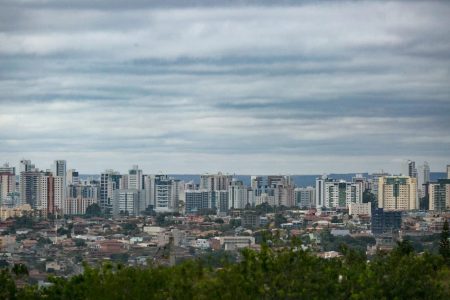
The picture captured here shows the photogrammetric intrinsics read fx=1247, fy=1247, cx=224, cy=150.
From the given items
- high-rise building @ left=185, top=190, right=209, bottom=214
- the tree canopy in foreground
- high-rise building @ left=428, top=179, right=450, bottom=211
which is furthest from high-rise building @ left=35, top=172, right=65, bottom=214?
the tree canopy in foreground

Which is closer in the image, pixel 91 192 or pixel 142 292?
pixel 142 292

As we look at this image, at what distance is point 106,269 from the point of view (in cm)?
3419

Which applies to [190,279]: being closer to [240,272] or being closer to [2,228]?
[240,272]

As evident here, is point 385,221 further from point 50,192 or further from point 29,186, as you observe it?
point 29,186

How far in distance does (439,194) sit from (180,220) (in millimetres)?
41547

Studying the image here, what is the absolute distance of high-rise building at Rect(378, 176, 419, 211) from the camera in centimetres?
18712

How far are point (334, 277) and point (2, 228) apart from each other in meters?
114

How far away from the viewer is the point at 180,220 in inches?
6368

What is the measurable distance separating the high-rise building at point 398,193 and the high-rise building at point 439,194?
15.9 ft

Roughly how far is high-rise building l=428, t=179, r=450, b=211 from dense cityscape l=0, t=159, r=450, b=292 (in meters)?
0.15

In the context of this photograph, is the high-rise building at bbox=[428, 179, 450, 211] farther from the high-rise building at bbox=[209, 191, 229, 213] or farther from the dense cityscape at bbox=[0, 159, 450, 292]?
the high-rise building at bbox=[209, 191, 229, 213]

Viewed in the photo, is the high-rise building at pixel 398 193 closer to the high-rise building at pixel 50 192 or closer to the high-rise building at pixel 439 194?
the high-rise building at pixel 439 194

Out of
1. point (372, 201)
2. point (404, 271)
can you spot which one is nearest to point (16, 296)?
point (404, 271)

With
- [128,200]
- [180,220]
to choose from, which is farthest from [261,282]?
[128,200]
